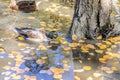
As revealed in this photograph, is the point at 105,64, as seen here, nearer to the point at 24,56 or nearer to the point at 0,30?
the point at 24,56

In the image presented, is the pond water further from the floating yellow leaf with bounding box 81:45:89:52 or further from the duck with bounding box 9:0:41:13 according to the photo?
the duck with bounding box 9:0:41:13

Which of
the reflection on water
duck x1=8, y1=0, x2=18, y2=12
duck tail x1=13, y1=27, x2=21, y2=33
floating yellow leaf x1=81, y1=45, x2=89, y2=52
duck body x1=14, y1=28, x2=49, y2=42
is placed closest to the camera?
the reflection on water

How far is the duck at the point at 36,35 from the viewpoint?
5.78m

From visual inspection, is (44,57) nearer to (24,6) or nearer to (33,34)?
(33,34)

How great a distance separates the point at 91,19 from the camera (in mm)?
5906

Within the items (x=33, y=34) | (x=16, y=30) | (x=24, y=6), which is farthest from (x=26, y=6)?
(x=33, y=34)

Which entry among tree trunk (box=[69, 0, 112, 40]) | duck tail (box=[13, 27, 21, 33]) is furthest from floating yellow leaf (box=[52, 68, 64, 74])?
duck tail (box=[13, 27, 21, 33])

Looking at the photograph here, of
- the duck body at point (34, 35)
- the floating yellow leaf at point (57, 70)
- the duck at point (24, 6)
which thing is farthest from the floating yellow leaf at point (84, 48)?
the duck at point (24, 6)

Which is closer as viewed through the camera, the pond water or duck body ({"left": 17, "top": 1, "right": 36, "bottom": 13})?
the pond water

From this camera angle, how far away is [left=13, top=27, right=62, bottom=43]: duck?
578cm

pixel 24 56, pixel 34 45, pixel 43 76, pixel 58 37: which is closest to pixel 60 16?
pixel 58 37

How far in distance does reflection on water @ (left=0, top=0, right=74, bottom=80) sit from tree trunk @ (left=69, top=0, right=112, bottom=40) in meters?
0.44

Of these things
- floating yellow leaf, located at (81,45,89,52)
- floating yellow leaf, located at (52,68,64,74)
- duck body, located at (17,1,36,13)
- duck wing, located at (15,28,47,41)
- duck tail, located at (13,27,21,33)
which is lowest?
floating yellow leaf, located at (52,68,64,74)

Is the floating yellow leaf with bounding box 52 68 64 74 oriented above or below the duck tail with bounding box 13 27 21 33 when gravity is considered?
below
